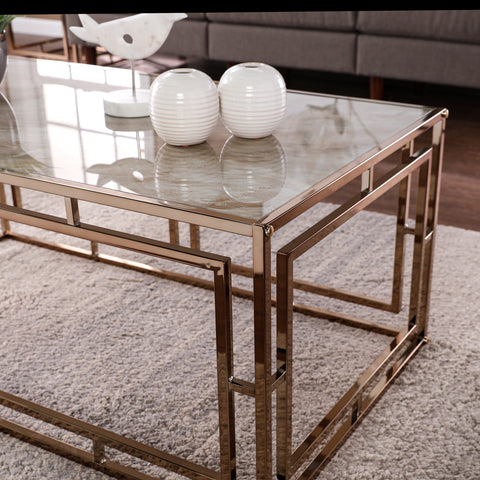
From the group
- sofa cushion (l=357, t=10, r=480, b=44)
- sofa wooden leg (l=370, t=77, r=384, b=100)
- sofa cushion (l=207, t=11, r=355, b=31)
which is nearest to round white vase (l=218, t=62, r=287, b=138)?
sofa cushion (l=357, t=10, r=480, b=44)

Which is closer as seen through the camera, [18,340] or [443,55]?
[18,340]

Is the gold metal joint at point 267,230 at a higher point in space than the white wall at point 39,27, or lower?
higher

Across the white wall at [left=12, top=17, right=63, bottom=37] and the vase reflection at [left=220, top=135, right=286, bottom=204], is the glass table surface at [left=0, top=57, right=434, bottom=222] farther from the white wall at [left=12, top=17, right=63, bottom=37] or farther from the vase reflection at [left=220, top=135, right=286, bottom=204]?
the white wall at [left=12, top=17, right=63, bottom=37]

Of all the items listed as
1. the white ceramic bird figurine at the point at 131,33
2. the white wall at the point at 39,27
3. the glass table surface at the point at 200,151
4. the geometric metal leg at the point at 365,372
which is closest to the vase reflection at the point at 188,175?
the glass table surface at the point at 200,151

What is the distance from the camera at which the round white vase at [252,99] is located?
91cm

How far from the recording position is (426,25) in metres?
2.40

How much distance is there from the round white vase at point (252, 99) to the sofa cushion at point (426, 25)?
160 centimetres

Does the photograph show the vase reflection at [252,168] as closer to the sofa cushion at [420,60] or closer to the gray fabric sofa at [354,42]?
the gray fabric sofa at [354,42]

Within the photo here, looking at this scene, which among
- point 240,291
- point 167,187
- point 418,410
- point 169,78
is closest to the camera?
point 167,187

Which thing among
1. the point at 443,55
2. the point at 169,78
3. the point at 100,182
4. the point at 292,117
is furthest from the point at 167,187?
the point at 443,55

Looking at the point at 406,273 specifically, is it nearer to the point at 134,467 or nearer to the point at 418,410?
the point at 418,410

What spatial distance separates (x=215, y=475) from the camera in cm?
82

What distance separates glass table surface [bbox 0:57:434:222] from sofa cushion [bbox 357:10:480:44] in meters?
1.43

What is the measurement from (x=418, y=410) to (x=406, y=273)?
20.0 inches
